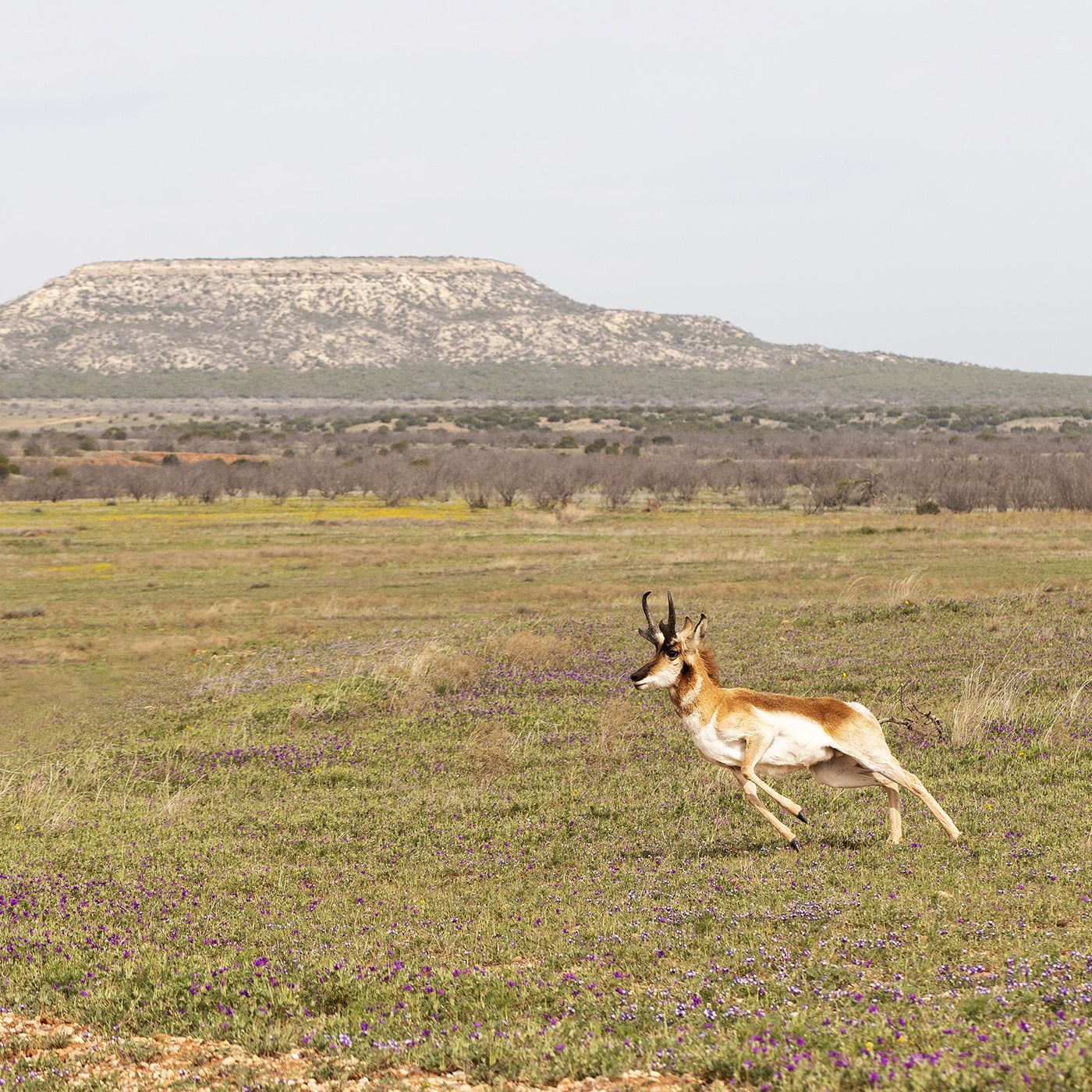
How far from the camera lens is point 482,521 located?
→ 50625 mm

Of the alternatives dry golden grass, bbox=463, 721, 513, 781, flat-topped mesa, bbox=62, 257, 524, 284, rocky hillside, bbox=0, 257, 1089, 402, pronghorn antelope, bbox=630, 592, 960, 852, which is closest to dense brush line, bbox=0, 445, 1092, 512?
dry golden grass, bbox=463, 721, 513, 781

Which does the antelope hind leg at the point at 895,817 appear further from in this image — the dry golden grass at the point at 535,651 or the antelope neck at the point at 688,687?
the dry golden grass at the point at 535,651

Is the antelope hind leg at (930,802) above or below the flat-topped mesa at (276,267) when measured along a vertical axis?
below

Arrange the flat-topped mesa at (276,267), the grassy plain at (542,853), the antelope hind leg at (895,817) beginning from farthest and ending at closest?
the flat-topped mesa at (276,267) → the antelope hind leg at (895,817) → the grassy plain at (542,853)

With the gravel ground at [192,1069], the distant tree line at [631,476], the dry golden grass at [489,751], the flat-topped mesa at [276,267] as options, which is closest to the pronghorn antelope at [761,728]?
the gravel ground at [192,1069]

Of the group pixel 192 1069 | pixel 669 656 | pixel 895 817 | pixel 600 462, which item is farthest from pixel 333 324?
pixel 192 1069

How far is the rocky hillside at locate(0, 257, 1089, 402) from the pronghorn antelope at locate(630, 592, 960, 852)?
13094 centimetres

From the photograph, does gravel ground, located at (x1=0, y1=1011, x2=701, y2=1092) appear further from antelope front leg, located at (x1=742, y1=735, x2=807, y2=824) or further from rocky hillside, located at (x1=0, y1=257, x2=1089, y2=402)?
rocky hillside, located at (x1=0, y1=257, x2=1089, y2=402)

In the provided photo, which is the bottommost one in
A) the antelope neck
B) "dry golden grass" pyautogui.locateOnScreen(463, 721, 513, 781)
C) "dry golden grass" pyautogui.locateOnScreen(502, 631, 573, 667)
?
"dry golden grass" pyautogui.locateOnScreen(463, 721, 513, 781)

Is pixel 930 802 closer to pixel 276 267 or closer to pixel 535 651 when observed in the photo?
pixel 535 651

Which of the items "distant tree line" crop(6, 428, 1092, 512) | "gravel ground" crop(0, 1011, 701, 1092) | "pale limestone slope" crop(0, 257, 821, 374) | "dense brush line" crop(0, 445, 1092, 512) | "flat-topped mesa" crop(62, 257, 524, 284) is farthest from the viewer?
"flat-topped mesa" crop(62, 257, 524, 284)

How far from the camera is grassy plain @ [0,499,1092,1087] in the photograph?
18.2 feet

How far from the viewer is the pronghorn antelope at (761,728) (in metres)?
7.82

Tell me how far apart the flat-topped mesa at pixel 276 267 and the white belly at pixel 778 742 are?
183 metres
